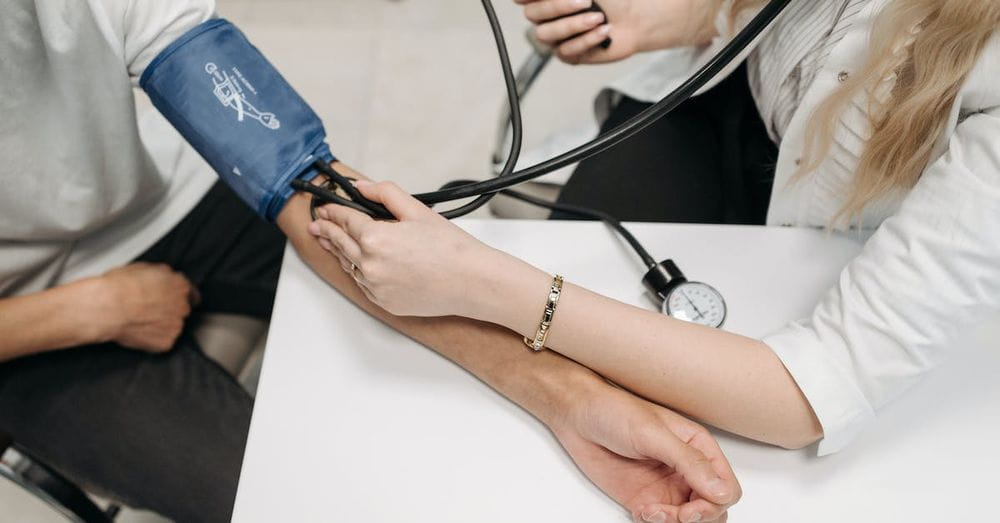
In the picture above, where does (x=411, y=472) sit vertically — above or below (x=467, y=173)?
above

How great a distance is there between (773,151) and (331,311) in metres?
0.62

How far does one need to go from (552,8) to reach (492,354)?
Answer: 445 millimetres

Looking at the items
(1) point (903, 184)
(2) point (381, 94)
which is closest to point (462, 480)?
(1) point (903, 184)

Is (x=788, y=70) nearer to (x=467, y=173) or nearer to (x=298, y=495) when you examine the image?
(x=298, y=495)

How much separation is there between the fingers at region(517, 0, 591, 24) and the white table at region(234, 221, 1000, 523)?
0.34m

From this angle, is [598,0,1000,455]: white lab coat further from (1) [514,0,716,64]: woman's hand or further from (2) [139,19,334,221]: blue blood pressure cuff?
(2) [139,19,334,221]: blue blood pressure cuff

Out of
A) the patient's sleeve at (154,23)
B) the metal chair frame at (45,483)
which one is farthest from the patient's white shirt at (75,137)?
the metal chair frame at (45,483)

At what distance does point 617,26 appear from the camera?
94 centimetres

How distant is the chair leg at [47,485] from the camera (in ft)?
2.48

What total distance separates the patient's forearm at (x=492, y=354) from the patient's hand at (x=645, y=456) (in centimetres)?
3

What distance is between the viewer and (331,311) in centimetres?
74

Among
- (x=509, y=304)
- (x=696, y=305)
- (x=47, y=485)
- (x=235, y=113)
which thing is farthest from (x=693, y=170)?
(x=47, y=485)

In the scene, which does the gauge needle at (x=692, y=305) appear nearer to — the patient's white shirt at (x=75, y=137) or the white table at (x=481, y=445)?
the white table at (x=481, y=445)

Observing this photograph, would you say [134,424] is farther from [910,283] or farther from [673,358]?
[910,283]
